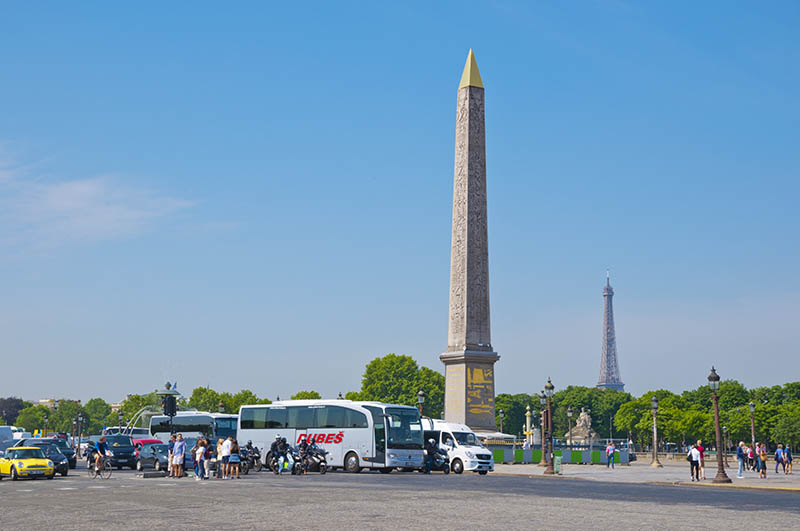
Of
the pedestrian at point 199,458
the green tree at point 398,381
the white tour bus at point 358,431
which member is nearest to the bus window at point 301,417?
the white tour bus at point 358,431

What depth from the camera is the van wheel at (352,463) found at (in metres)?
41.6

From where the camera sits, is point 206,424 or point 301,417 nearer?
point 301,417

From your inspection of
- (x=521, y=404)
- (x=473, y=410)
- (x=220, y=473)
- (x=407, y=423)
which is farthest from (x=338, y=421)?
(x=521, y=404)

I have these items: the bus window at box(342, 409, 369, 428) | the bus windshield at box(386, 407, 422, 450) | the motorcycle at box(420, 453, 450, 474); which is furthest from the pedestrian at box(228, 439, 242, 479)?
the motorcycle at box(420, 453, 450, 474)

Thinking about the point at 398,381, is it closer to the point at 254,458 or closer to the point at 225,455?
the point at 254,458

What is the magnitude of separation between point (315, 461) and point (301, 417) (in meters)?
3.26

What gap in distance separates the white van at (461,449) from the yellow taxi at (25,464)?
16.5 metres

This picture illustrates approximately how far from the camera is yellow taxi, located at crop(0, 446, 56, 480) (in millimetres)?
37000

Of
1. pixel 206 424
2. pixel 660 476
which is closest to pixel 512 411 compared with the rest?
pixel 206 424

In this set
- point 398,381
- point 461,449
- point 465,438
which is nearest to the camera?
point 461,449

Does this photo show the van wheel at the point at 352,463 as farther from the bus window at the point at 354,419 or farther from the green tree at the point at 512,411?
the green tree at the point at 512,411

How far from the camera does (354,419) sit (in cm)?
4144

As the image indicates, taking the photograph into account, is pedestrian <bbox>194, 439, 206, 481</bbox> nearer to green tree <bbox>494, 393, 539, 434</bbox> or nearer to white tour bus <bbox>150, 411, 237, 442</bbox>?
white tour bus <bbox>150, 411, 237, 442</bbox>

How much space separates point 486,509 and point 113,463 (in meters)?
34.2
